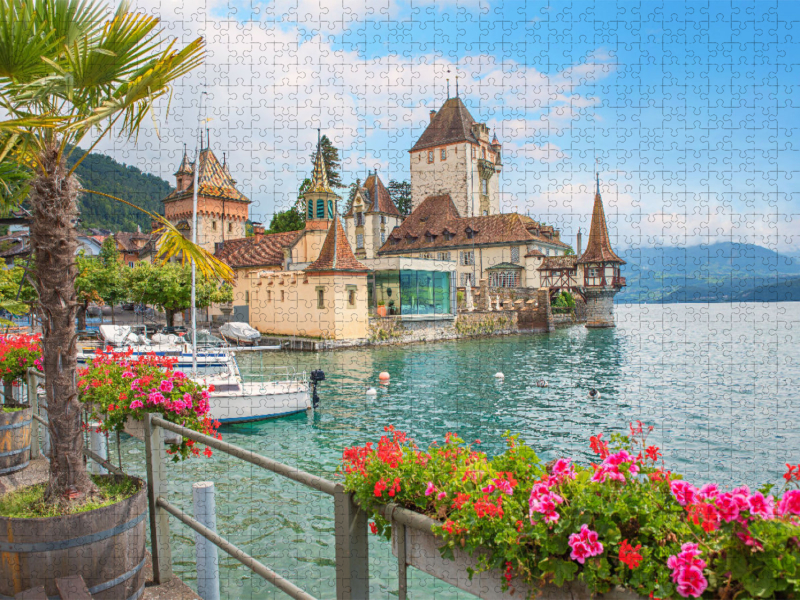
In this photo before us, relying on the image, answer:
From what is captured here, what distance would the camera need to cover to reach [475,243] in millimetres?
60781

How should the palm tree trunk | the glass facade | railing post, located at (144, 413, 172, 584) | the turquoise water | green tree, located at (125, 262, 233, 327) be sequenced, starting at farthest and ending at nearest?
the glass facade < green tree, located at (125, 262, 233, 327) < the turquoise water < railing post, located at (144, 413, 172, 584) < the palm tree trunk

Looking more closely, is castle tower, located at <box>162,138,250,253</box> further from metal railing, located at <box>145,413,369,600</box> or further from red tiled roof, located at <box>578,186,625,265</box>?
metal railing, located at <box>145,413,369,600</box>

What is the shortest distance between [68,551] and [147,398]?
5.14 feet

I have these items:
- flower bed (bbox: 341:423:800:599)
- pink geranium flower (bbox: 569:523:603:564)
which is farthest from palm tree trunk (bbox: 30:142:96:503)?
pink geranium flower (bbox: 569:523:603:564)

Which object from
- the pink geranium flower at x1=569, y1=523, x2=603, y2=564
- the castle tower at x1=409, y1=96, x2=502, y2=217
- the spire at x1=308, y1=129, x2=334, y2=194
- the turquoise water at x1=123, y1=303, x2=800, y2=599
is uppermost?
the castle tower at x1=409, y1=96, x2=502, y2=217

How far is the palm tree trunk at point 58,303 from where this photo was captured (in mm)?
3510

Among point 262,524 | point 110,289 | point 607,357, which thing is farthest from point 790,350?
point 110,289

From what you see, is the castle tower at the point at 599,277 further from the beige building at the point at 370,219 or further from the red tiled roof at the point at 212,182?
the red tiled roof at the point at 212,182

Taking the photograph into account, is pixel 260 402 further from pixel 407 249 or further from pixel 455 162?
pixel 455 162

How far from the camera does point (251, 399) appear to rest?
55.1 feet

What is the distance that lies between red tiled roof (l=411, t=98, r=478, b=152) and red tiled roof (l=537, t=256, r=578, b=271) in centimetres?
1587

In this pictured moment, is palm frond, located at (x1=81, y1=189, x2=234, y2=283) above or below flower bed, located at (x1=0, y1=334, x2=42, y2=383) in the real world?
above

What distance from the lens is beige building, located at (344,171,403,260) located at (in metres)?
67.2

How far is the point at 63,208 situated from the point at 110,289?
40891 mm
